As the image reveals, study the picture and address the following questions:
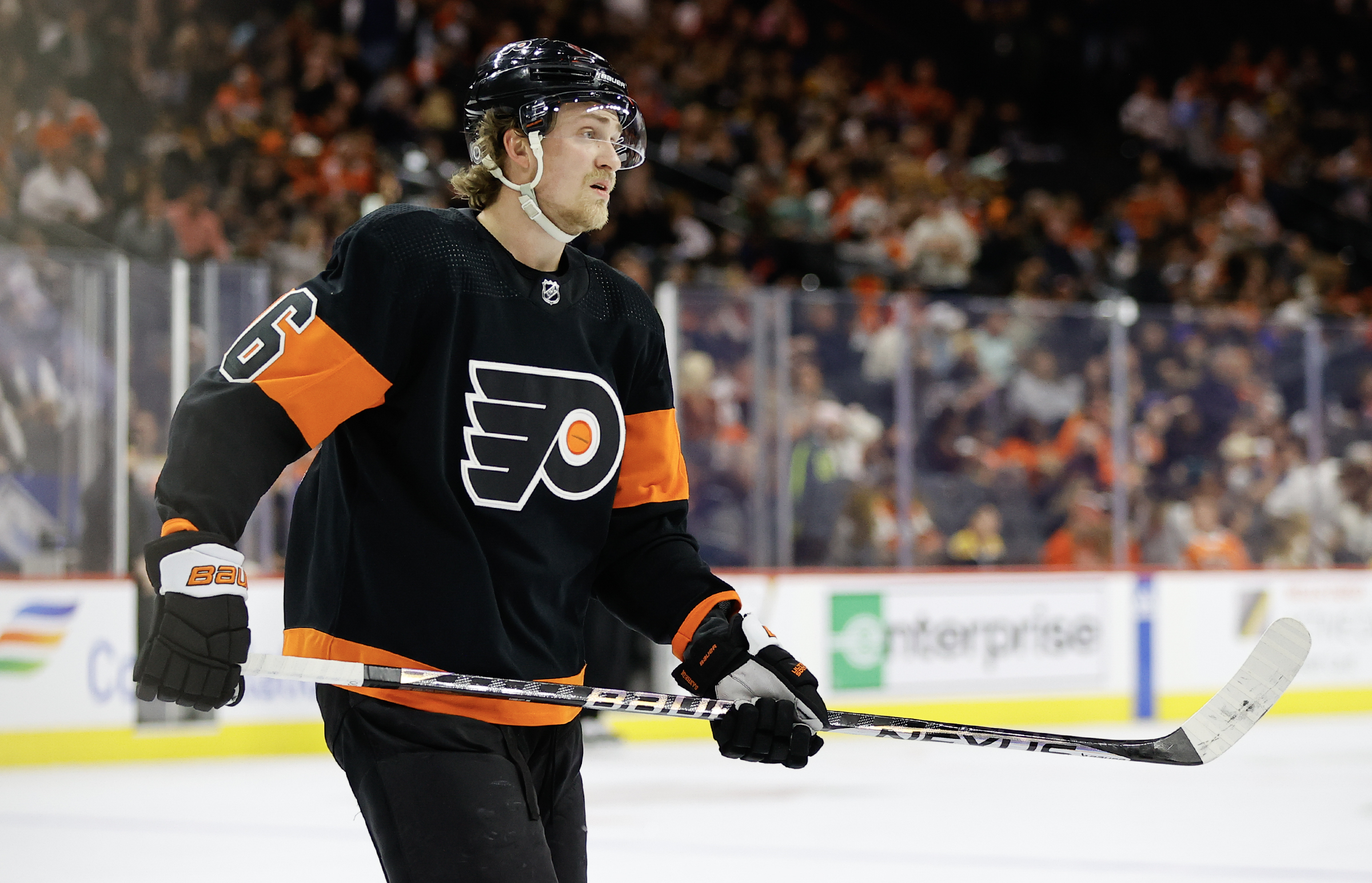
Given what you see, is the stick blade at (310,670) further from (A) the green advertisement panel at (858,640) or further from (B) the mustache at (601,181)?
(A) the green advertisement panel at (858,640)

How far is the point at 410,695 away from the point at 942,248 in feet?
26.4

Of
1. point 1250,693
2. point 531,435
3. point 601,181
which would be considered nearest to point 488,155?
point 601,181

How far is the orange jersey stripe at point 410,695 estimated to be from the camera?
179cm

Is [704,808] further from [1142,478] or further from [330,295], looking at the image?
[330,295]

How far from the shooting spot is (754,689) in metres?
2.02

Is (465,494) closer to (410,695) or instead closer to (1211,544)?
(410,695)

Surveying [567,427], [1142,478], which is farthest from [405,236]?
[1142,478]

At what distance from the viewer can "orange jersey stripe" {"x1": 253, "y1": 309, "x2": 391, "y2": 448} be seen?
1770 millimetres

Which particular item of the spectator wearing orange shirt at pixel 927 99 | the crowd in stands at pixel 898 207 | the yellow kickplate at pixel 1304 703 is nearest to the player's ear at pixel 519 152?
the crowd in stands at pixel 898 207

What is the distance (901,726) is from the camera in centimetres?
214

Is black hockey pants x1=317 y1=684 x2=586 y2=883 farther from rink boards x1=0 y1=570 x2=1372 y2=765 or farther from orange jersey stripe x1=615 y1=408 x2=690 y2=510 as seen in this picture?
rink boards x1=0 y1=570 x2=1372 y2=765

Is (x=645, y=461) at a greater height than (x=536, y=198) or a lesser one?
lesser

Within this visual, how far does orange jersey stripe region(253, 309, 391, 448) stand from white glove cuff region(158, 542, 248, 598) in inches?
7.1

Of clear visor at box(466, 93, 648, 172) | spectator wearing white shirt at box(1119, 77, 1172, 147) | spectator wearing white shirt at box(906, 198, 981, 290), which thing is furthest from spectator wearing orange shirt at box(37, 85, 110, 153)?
spectator wearing white shirt at box(1119, 77, 1172, 147)
